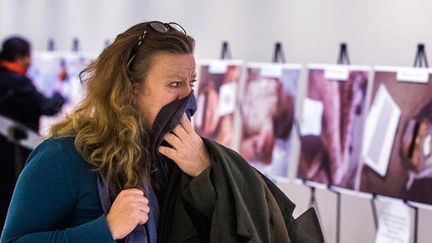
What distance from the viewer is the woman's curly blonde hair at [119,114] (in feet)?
5.87

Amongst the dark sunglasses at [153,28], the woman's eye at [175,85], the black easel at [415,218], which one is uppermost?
the dark sunglasses at [153,28]

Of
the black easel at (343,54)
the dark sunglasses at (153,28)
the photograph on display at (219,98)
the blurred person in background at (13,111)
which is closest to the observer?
the dark sunglasses at (153,28)

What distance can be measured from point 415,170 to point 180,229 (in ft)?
4.85

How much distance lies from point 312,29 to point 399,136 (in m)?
1.11

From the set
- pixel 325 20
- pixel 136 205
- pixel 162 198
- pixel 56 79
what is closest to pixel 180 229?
pixel 162 198

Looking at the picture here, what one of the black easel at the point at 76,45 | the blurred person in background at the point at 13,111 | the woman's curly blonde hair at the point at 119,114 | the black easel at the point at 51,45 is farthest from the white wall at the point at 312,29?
the woman's curly blonde hair at the point at 119,114

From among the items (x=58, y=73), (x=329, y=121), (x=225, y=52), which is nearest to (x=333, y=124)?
(x=329, y=121)

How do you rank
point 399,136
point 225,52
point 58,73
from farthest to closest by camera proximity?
point 58,73
point 225,52
point 399,136

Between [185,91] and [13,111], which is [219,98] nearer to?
[13,111]

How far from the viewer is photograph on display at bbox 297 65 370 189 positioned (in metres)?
3.43

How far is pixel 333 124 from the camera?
358 cm

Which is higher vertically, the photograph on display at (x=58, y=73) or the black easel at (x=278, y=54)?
the black easel at (x=278, y=54)

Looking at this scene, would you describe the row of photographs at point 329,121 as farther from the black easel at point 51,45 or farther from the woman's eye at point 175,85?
the black easel at point 51,45

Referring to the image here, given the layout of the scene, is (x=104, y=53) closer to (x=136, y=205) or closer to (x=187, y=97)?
(x=187, y=97)
